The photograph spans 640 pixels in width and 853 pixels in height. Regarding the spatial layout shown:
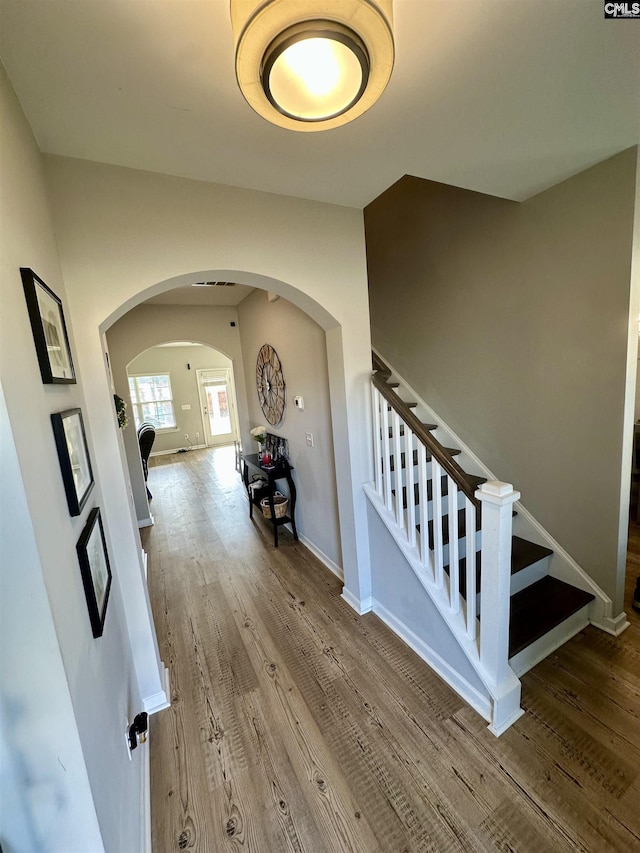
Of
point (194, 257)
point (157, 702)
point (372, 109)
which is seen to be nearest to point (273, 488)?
point (157, 702)

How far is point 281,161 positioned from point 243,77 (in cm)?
Result: 99

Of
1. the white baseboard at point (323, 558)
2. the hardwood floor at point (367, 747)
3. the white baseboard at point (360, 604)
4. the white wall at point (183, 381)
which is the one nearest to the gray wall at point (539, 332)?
the hardwood floor at point (367, 747)

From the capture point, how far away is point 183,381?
8703mm

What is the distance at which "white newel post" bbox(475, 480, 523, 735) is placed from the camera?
1.47 metres

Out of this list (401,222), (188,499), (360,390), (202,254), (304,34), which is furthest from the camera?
(188,499)

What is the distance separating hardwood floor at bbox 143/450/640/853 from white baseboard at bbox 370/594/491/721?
41mm

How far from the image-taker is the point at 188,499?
17.1ft

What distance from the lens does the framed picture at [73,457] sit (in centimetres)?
103

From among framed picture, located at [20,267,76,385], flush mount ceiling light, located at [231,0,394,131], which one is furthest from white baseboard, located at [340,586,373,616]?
flush mount ceiling light, located at [231,0,394,131]

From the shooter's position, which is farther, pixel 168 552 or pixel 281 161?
pixel 168 552

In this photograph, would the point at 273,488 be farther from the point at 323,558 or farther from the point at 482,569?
the point at 482,569

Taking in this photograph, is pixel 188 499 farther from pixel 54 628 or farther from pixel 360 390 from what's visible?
pixel 54 628

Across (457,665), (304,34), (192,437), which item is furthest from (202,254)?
(192,437)

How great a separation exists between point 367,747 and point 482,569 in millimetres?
984
